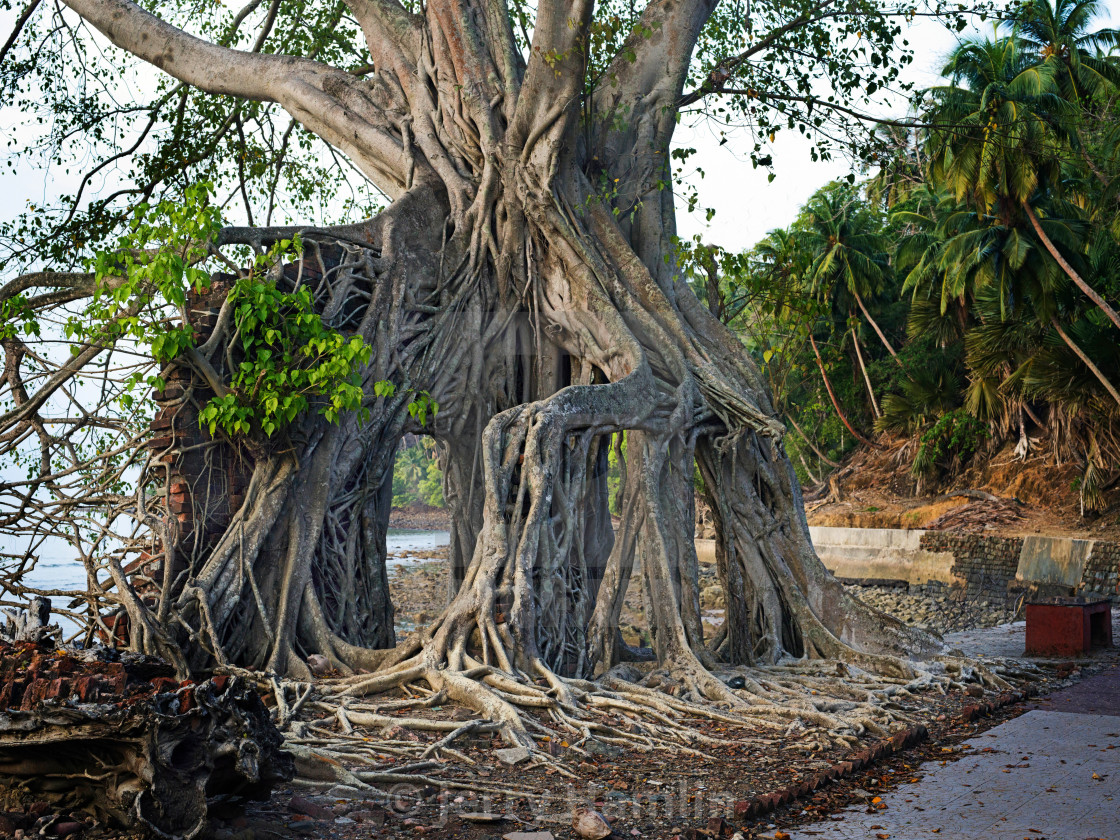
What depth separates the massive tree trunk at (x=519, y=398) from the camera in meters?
5.85

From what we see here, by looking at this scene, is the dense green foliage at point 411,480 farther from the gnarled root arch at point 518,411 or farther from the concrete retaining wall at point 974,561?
the gnarled root arch at point 518,411

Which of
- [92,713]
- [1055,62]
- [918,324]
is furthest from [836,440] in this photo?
[92,713]

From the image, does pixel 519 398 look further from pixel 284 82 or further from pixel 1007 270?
pixel 1007 270

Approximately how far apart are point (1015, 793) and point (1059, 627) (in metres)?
3.82

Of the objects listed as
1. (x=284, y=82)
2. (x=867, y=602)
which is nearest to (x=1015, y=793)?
(x=284, y=82)

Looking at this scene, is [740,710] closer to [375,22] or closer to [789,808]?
[789,808]

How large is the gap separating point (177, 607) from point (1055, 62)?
61.6 ft

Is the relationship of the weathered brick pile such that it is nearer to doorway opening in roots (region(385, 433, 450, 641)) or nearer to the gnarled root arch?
the gnarled root arch

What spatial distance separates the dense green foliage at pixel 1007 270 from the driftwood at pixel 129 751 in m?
10.6

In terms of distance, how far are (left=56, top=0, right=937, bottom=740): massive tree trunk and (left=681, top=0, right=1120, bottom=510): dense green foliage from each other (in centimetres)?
613

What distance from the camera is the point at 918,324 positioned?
21.7m

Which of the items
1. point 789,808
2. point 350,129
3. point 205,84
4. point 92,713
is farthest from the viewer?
point 205,84

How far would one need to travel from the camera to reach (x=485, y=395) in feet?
24.0

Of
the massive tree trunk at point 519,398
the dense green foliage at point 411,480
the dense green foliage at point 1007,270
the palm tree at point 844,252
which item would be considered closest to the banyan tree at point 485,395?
the massive tree trunk at point 519,398
